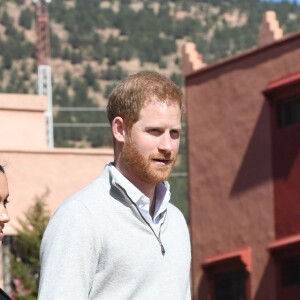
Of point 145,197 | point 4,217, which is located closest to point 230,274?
point 145,197

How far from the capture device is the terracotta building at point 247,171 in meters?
28.9

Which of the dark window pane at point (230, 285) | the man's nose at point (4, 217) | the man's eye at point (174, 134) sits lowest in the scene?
the dark window pane at point (230, 285)

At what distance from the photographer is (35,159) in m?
34.5

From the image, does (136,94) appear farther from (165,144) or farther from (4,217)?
(4,217)

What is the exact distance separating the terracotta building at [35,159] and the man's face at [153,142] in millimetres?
28119

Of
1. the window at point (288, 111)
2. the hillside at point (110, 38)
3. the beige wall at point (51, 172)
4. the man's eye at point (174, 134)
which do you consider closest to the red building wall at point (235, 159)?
the window at point (288, 111)

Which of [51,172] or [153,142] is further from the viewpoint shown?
[51,172]

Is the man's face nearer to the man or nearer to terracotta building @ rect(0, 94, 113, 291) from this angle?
the man

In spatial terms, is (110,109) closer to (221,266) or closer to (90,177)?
(221,266)

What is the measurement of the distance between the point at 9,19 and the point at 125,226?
329 ft

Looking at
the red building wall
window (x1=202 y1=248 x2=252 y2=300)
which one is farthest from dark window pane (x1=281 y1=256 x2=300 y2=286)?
window (x1=202 y1=248 x2=252 y2=300)

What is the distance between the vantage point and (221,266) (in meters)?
30.7

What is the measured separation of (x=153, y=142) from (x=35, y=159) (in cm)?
2901

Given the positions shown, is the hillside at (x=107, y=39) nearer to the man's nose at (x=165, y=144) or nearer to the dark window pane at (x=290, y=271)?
the dark window pane at (x=290, y=271)
